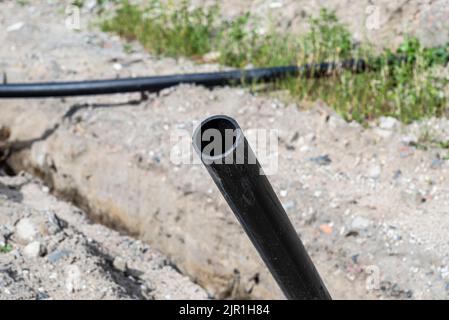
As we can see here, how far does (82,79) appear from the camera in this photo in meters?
4.50

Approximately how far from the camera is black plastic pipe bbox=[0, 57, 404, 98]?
4105 millimetres

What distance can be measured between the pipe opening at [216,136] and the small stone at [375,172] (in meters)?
1.99

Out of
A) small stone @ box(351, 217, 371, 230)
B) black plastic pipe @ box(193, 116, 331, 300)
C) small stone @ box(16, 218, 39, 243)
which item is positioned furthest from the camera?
small stone @ box(351, 217, 371, 230)

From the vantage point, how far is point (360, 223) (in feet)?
10.8

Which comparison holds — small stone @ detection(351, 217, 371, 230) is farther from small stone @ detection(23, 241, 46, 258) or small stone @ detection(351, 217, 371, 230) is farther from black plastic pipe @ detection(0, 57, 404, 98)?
small stone @ detection(23, 241, 46, 258)

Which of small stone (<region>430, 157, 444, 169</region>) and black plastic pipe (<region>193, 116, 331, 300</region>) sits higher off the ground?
black plastic pipe (<region>193, 116, 331, 300</region>)

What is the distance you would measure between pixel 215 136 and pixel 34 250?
1.68 metres

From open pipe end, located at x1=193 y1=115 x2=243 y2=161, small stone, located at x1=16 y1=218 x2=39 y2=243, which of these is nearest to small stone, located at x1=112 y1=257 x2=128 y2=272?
small stone, located at x1=16 y1=218 x2=39 y2=243

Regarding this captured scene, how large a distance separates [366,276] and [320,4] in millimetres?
2176

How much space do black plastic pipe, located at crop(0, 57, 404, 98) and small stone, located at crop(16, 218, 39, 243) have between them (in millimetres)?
1127

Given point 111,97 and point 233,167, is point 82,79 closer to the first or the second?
point 111,97
